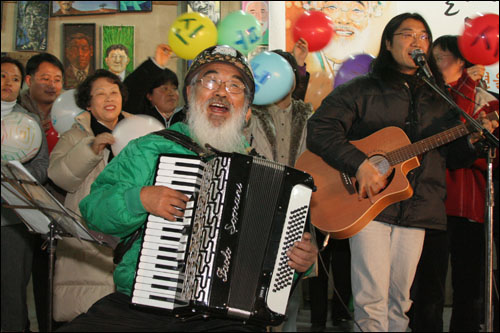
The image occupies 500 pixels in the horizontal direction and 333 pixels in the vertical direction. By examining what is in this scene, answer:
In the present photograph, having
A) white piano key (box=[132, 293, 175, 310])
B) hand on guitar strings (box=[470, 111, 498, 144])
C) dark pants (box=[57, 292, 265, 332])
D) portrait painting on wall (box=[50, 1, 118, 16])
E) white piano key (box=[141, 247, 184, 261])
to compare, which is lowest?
dark pants (box=[57, 292, 265, 332])

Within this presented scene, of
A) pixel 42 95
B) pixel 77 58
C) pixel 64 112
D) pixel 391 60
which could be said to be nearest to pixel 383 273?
pixel 391 60

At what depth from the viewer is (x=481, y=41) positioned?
4117 millimetres

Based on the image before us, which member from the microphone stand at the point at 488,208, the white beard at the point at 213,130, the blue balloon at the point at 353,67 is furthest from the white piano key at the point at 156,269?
the blue balloon at the point at 353,67

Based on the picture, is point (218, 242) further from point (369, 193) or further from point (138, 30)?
point (138, 30)

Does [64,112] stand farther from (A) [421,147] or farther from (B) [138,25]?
(A) [421,147]

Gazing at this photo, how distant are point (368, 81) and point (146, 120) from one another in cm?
150

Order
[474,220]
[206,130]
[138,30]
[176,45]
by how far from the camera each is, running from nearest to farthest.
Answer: [206,130]
[474,220]
[176,45]
[138,30]

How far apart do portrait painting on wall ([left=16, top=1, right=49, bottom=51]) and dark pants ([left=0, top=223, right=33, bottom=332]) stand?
83.6 inches

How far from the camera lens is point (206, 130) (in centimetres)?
271

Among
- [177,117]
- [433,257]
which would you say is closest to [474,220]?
[433,257]

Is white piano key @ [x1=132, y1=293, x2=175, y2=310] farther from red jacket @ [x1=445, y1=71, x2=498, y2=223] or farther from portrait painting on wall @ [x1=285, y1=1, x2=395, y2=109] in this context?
portrait painting on wall @ [x1=285, y1=1, x2=395, y2=109]

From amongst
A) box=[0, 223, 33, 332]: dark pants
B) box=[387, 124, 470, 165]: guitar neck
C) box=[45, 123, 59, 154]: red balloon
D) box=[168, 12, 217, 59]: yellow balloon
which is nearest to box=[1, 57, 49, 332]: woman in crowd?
box=[0, 223, 33, 332]: dark pants

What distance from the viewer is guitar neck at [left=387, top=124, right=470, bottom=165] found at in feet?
10.9

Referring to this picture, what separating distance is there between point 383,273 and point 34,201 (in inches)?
77.9
